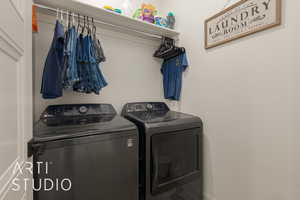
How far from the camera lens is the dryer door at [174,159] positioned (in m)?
1.22

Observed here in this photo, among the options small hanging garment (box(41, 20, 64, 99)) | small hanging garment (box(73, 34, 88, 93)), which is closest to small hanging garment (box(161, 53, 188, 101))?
small hanging garment (box(73, 34, 88, 93))

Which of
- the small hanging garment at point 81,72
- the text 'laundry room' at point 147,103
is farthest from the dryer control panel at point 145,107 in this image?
the small hanging garment at point 81,72

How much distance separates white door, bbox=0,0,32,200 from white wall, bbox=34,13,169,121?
79cm

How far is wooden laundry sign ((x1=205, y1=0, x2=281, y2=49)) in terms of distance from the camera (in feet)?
3.32

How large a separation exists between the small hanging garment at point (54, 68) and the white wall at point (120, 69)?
281mm

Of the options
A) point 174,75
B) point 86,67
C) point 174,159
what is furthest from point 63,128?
point 174,75

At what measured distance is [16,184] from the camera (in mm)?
532

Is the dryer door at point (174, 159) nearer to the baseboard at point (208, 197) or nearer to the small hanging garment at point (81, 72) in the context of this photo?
the baseboard at point (208, 197)

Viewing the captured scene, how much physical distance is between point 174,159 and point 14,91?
4.07 feet

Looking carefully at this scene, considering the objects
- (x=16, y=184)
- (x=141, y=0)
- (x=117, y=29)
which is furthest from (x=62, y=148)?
(x=141, y=0)

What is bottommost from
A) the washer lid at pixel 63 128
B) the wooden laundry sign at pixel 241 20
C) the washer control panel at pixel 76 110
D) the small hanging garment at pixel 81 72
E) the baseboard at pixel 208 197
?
the baseboard at pixel 208 197

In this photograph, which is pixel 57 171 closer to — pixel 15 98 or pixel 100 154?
pixel 100 154

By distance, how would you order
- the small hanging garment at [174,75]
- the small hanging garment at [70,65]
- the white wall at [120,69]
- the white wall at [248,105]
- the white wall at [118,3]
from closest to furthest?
the white wall at [248,105] < the small hanging garment at [70,65] < the white wall at [120,69] < the white wall at [118,3] < the small hanging garment at [174,75]

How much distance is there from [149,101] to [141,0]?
4.68 feet
